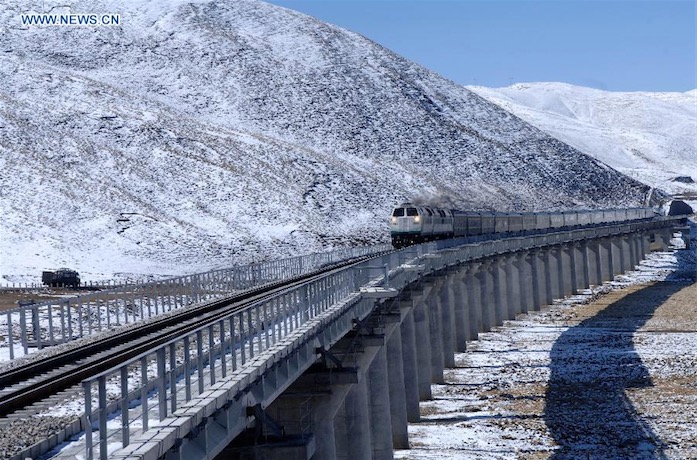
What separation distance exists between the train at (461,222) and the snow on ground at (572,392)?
7921 millimetres

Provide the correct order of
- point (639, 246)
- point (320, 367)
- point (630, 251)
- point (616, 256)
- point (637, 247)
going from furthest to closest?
point (639, 246) < point (637, 247) < point (630, 251) < point (616, 256) < point (320, 367)

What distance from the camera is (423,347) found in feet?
173

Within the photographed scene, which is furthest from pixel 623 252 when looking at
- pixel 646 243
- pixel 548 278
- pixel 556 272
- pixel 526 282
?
pixel 526 282

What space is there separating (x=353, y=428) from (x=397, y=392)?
9898 mm

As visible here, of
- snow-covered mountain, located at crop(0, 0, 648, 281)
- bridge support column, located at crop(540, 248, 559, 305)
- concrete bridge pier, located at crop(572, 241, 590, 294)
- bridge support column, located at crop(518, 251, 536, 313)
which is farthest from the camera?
snow-covered mountain, located at crop(0, 0, 648, 281)

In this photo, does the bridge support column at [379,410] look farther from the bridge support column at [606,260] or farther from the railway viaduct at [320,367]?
the bridge support column at [606,260]

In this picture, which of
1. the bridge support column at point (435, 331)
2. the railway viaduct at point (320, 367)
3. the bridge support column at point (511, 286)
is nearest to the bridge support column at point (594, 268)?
the bridge support column at point (511, 286)

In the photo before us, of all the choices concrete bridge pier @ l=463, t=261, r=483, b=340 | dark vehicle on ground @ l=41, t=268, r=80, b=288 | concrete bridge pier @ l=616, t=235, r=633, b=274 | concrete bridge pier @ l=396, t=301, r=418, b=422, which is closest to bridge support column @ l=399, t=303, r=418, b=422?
concrete bridge pier @ l=396, t=301, r=418, b=422

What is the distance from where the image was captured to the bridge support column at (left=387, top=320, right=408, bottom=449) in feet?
136

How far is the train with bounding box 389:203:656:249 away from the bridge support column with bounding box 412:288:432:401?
18782 millimetres

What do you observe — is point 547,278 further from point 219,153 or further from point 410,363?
point 219,153

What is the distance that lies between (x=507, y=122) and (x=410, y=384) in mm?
156728

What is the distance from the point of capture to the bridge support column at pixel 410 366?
150 feet

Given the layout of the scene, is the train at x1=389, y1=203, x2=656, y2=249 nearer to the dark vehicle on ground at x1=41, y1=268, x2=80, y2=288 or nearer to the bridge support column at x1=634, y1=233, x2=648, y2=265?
the bridge support column at x1=634, y1=233, x2=648, y2=265
